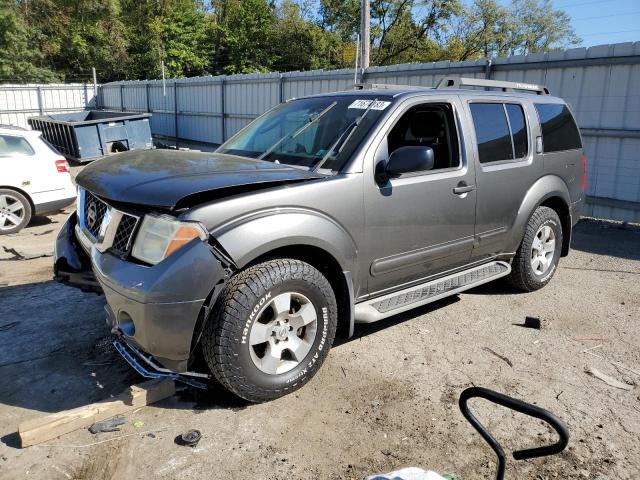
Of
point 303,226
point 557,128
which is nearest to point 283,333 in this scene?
point 303,226

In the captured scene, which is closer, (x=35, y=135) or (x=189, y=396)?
(x=189, y=396)

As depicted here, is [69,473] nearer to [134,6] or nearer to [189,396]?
[189,396]

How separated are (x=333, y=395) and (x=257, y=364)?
1.93 feet

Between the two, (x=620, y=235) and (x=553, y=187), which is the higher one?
(x=553, y=187)

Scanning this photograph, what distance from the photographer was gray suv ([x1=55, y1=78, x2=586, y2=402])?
3004 millimetres

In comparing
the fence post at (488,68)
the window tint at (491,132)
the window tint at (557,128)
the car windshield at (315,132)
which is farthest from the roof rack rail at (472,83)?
the fence post at (488,68)

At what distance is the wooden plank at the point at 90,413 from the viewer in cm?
292

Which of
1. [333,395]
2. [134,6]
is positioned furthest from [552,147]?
[134,6]

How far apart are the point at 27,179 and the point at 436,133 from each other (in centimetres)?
634

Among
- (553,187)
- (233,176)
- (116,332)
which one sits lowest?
(116,332)

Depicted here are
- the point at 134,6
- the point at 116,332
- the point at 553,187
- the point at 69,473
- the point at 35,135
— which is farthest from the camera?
the point at 134,6

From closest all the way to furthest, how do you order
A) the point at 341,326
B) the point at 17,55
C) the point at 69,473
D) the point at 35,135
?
the point at 69,473 → the point at 341,326 → the point at 35,135 → the point at 17,55

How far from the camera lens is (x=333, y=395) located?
3504 millimetres

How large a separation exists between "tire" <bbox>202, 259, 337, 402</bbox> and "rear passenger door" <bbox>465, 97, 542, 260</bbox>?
6.04 feet
